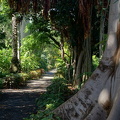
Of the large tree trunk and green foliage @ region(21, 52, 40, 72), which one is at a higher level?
the large tree trunk

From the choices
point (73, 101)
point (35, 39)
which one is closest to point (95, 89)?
point (73, 101)

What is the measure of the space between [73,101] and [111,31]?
178 centimetres

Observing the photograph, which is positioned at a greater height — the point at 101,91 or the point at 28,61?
the point at 101,91

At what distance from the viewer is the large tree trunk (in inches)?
183

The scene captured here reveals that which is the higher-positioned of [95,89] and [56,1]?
[56,1]

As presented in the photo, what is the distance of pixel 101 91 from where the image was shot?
4.75m

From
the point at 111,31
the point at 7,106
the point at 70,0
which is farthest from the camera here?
the point at 70,0

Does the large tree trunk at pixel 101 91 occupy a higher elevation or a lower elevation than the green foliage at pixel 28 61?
higher

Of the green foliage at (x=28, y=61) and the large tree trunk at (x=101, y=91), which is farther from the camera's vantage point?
the green foliage at (x=28, y=61)

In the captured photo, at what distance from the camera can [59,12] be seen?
11938mm

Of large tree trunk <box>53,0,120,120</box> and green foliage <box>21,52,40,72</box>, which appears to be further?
green foliage <box>21,52,40,72</box>

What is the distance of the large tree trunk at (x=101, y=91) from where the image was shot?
4637 mm

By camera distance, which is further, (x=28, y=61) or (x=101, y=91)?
(x=28, y=61)

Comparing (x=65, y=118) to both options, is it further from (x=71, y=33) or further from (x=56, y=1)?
(x=71, y=33)
